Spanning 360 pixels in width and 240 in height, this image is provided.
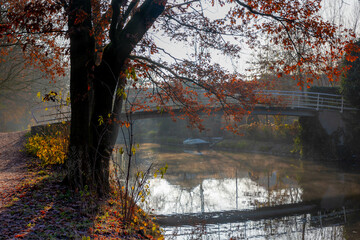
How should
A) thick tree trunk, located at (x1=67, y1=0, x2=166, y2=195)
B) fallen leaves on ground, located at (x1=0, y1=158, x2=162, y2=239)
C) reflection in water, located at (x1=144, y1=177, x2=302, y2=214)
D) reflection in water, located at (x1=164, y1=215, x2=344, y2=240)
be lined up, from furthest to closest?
reflection in water, located at (x1=144, y1=177, x2=302, y2=214), reflection in water, located at (x1=164, y1=215, x2=344, y2=240), thick tree trunk, located at (x1=67, y1=0, x2=166, y2=195), fallen leaves on ground, located at (x1=0, y1=158, x2=162, y2=239)

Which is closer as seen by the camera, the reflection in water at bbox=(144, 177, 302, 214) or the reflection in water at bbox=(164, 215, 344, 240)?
the reflection in water at bbox=(164, 215, 344, 240)

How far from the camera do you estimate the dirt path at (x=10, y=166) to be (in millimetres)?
6512

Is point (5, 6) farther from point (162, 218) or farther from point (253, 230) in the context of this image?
point (253, 230)

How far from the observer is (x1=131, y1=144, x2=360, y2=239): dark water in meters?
7.92

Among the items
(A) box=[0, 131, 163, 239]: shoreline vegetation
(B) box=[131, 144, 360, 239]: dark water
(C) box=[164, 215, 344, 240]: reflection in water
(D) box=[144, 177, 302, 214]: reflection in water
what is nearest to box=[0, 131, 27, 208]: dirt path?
(A) box=[0, 131, 163, 239]: shoreline vegetation

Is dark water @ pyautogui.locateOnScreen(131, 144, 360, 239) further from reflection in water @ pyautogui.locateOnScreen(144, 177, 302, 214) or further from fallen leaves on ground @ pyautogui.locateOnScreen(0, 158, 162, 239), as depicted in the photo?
fallen leaves on ground @ pyautogui.locateOnScreen(0, 158, 162, 239)

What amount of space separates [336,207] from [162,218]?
17.0ft

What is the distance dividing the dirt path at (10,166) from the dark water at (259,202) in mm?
2921

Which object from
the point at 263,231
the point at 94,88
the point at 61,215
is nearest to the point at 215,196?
the point at 263,231

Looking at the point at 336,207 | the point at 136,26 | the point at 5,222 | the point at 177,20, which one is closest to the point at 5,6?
the point at 177,20

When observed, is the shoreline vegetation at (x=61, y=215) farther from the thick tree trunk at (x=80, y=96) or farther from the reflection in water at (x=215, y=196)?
the reflection in water at (x=215, y=196)

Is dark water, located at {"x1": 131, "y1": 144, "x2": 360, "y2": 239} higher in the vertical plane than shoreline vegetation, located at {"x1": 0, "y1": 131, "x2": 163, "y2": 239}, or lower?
lower

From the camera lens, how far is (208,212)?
9.46m

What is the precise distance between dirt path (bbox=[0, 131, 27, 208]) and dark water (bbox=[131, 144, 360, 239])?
115 inches
